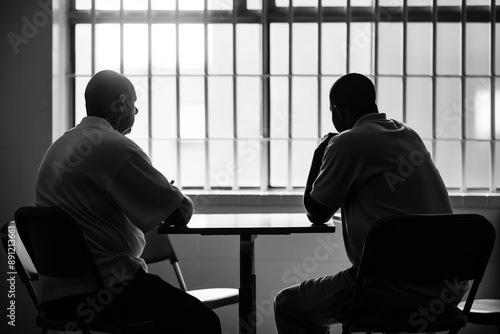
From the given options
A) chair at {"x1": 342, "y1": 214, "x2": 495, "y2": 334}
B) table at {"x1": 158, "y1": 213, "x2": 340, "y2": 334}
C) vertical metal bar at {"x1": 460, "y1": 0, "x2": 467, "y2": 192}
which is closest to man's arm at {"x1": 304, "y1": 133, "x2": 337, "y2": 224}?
table at {"x1": 158, "y1": 213, "x2": 340, "y2": 334}

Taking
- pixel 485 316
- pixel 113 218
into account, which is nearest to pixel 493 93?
pixel 485 316

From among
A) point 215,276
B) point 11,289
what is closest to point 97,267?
point 215,276

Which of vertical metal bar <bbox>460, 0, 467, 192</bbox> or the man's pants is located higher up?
vertical metal bar <bbox>460, 0, 467, 192</bbox>

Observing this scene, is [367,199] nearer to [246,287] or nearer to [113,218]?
[246,287]

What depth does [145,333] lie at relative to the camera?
89.8 inches

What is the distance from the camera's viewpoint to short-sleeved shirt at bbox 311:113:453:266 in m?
2.24

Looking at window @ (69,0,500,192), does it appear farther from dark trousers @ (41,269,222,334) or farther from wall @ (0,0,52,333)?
dark trousers @ (41,269,222,334)

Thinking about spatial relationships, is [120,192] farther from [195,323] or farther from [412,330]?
[412,330]

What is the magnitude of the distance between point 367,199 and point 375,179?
82 millimetres

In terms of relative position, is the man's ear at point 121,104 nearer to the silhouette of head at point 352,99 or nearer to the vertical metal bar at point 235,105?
the silhouette of head at point 352,99

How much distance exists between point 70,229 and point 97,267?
20 cm

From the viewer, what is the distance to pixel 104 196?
2273mm

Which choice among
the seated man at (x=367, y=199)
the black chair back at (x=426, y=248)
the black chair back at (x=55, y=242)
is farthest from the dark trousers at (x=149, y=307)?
the black chair back at (x=426, y=248)

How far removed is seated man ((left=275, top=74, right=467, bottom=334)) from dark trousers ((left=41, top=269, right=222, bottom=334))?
0.35 meters
